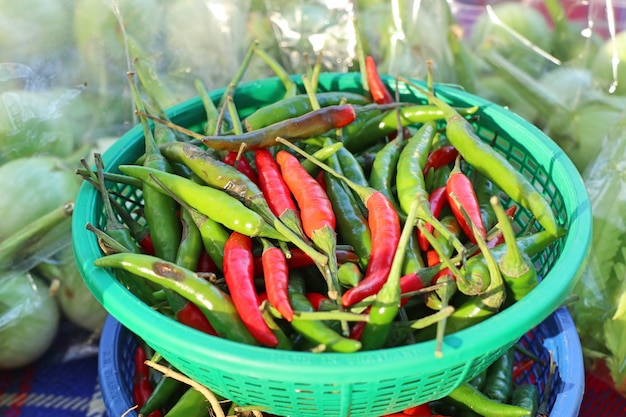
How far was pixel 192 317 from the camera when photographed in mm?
1028

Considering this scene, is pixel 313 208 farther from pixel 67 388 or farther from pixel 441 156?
pixel 67 388

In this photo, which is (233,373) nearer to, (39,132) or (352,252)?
(352,252)

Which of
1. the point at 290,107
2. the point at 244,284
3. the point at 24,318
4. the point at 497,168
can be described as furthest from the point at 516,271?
the point at 24,318

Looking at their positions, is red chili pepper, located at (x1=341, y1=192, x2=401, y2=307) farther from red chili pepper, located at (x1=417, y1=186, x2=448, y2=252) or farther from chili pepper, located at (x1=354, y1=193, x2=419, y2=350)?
red chili pepper, located at (x1=417, y1=186, x2=448, y2=252)

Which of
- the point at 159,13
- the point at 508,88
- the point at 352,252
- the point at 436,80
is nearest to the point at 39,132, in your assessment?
the point at 159,13

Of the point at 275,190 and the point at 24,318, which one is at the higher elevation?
the point at 275,190

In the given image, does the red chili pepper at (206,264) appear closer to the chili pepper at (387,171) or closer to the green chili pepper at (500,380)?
the chili pepper at (387,171)

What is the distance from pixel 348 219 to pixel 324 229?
116mm

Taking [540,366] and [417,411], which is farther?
[540,366]

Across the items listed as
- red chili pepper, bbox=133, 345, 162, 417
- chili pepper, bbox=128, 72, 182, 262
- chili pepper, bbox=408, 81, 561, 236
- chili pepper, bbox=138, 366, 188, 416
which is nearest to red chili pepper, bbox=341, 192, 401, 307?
chili pepper, bbox=408, 81, 561, 236

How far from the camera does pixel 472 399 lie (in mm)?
1144

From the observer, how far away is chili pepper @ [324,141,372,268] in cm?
110

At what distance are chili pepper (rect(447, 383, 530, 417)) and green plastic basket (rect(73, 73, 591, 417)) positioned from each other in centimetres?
17

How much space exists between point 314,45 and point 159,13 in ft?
1.85
